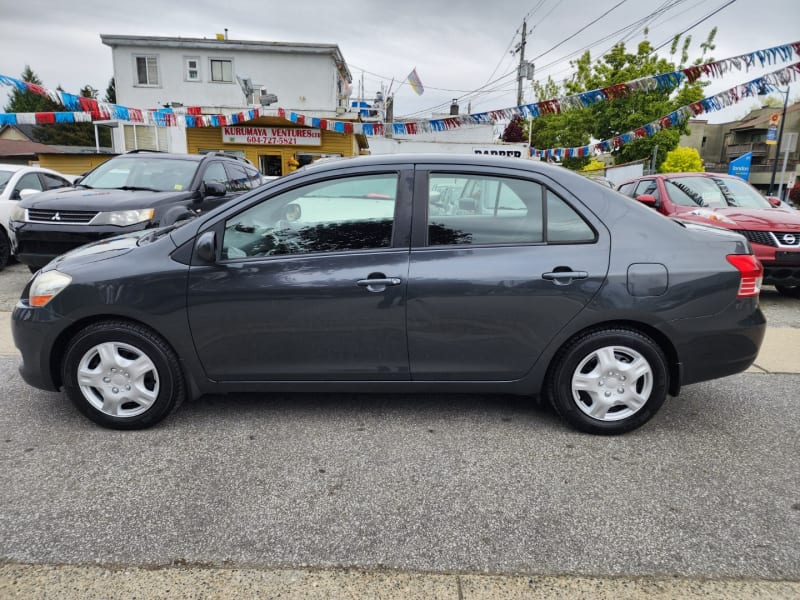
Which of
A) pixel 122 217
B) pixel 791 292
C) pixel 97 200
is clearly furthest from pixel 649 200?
pixel 97 200

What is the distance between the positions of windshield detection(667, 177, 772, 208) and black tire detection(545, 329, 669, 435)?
577 centimetres

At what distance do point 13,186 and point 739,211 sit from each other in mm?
10809

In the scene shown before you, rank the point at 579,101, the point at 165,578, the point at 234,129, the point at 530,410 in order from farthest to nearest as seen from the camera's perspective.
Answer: the point at 234,129 → the point at 579,101 → the point at 530,410 → the point at 165,578

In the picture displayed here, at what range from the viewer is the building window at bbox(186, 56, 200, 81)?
26.1 m

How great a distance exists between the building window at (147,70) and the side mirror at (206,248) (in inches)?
1073

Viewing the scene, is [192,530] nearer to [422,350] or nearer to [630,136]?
[422,350]

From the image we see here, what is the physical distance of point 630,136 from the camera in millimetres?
15453

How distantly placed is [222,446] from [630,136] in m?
15.5

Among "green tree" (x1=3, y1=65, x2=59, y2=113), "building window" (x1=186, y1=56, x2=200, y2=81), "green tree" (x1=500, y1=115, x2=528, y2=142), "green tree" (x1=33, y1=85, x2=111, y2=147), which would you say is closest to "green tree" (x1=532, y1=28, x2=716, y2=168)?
"building window" (x1=186, y1=56, x2=200, y2=81)

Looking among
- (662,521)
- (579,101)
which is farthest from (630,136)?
(662,521)

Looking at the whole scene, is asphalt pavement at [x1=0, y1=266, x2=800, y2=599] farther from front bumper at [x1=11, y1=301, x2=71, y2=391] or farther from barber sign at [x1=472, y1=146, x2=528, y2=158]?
barber sign at [x1=472, y1=146, x2=528, y2=158]

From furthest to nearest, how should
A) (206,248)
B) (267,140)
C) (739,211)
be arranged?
(267,140)
(739,211)
(206,248)

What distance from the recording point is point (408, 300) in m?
3.10

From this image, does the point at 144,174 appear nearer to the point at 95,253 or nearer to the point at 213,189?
the point at 213,189
